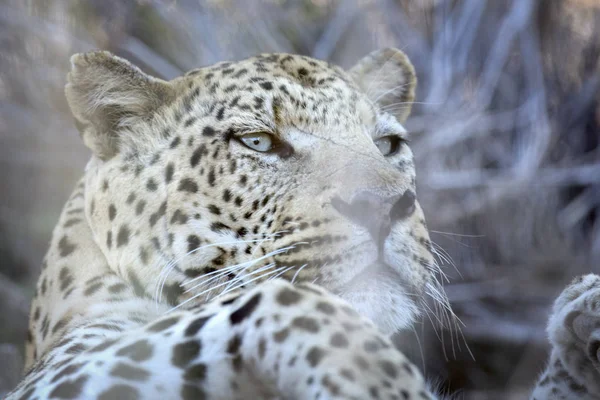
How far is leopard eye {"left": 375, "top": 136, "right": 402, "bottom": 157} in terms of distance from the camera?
227cm

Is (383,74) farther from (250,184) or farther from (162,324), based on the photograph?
(162,324)

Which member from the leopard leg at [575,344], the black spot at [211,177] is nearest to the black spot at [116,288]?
the black spot at [211,177]

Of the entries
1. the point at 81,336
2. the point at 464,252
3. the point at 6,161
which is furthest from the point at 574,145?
the point at 81,336

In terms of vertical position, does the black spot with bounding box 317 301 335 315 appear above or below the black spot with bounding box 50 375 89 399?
above

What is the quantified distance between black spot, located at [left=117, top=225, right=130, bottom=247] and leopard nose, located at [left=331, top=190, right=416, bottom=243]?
60 cm

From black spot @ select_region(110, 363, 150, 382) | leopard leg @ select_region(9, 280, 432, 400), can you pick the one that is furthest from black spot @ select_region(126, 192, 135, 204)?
black spot @ select_region(110, 363, 150, 382)

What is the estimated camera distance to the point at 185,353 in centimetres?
138

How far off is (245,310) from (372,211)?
1.46 feet

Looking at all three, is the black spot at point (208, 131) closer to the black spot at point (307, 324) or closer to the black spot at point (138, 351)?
the black spot at point (138, 351)

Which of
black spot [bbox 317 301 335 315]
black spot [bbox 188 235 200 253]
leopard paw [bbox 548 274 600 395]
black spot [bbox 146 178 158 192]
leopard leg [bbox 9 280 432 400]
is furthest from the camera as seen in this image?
black spot [bbox 146 178 158 192]

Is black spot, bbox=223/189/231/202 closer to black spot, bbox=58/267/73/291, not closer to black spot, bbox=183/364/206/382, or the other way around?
black spot, bbox=58/267/73/291

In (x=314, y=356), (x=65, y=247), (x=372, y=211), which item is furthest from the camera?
(x=65, y=247)

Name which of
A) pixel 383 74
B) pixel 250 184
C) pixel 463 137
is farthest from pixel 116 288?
pixel 463 137

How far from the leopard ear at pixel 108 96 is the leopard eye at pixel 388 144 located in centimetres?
64
